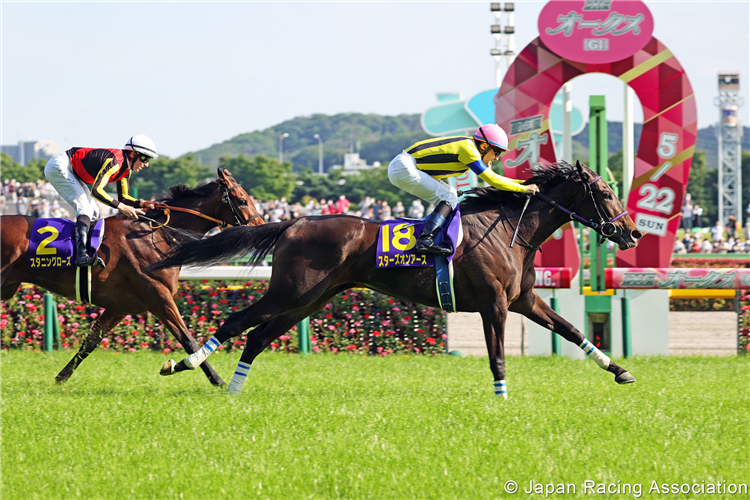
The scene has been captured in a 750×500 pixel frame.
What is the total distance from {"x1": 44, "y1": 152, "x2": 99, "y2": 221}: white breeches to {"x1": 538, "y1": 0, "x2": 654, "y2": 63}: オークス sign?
18.5ft

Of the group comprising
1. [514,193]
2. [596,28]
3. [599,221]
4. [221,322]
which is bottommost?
[221,322]

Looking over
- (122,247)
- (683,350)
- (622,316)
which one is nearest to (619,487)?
(122,247)

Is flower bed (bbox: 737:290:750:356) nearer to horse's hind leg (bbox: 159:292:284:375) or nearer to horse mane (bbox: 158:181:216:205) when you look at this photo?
horse's hind leg (bbox: 159:292:284:375)

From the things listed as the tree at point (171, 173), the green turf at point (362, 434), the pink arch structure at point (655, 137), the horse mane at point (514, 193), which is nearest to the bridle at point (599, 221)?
the horse mane at point (514, 193)

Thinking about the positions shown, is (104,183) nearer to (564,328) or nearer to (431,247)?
(431,247)

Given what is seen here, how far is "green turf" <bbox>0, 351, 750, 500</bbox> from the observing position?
12.6 feet

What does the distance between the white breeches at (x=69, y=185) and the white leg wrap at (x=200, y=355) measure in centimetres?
157

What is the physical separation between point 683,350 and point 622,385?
325 cm

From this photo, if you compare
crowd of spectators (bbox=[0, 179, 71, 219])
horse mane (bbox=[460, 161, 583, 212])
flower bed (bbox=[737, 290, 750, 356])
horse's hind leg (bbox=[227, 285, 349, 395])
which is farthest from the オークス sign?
crowd of spectators (bbox=[0, 179, 71, 219])

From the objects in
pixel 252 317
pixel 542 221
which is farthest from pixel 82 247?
pixel 542 221

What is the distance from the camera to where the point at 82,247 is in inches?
249

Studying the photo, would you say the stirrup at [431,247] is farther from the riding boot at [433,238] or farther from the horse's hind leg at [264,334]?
the horse's hind leg at [264,334]

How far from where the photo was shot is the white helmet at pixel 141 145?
21.4 feet

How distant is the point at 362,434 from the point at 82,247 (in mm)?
3014
